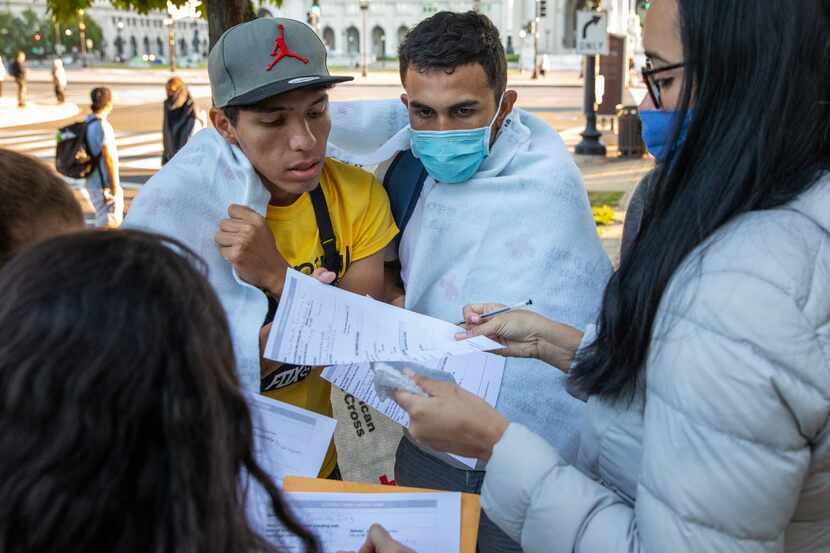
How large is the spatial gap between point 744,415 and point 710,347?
0.35 feet

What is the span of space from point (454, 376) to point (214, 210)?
0.77m

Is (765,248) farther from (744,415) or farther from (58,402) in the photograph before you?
(58,402)

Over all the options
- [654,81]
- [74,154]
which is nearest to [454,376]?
[654,81]

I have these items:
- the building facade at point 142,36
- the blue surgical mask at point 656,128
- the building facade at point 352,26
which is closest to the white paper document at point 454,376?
the blue surgical mask at point 656,128

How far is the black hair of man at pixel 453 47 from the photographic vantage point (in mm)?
2381

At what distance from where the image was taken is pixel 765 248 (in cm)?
124

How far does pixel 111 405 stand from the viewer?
1016 millimetres

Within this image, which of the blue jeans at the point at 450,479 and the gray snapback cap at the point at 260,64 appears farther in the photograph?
the blue jeans at the point at 450,479

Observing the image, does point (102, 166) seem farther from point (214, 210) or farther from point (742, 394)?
point (742, 394)

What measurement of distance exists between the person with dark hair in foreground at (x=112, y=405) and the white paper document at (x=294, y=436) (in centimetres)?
77

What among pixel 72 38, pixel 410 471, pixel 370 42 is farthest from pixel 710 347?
pixel 370 42

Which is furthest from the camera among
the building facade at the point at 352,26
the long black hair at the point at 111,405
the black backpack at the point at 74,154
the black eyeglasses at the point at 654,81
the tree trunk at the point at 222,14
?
the building facade at the point at 352,26

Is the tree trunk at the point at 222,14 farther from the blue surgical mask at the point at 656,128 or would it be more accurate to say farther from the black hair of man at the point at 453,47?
the blue surgical mask at the point at 656,128

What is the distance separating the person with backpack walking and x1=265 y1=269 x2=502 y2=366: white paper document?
7.11 m
